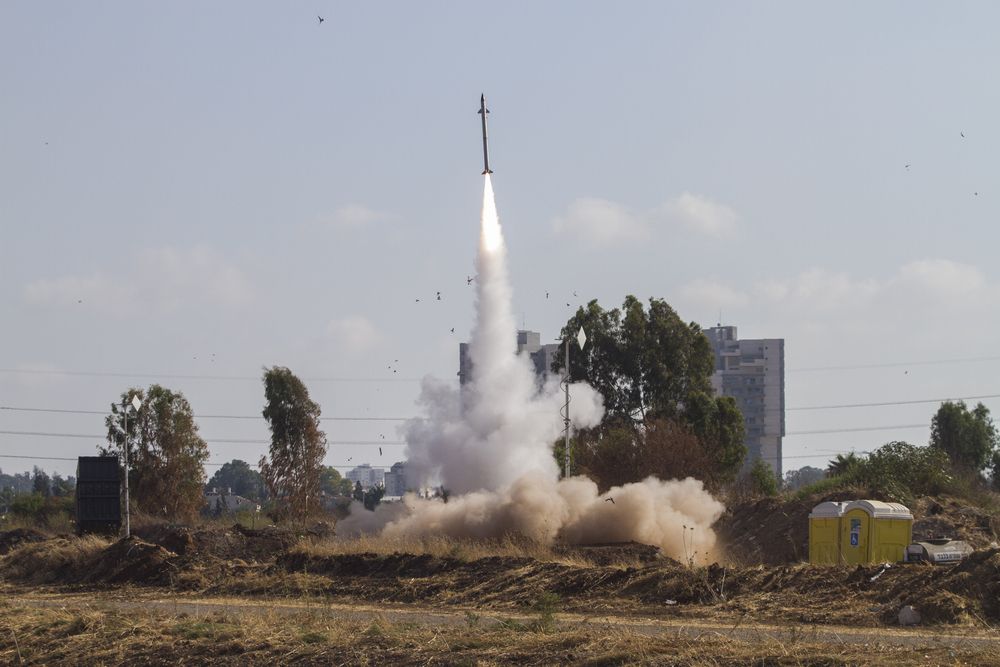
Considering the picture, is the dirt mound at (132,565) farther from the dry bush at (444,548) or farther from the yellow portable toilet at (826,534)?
the yellow portable toilet at (826,534)

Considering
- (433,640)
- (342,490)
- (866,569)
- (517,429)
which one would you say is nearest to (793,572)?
(866,569)

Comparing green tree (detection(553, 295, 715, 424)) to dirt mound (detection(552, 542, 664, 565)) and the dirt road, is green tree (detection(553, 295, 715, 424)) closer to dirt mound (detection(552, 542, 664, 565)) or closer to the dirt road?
dirt mound (detection(552, 542, 664, 565))

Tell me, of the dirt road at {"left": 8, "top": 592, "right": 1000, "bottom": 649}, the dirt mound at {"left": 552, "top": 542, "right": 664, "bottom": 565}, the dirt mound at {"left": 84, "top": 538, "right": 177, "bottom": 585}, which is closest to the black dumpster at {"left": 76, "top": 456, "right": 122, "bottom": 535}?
the dirt mound at {"left": 84, "top": 538, "right": 177, "bottom": 585}

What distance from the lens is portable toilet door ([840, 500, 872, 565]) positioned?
116 feet

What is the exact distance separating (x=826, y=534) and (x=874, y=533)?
149 cm

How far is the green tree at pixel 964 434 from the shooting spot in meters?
94.0

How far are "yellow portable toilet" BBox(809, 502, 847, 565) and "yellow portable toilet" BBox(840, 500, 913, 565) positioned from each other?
0.17 m

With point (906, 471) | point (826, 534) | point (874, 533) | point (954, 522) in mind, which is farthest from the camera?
point (906, 471)

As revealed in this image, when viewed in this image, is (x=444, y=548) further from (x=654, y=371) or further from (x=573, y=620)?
(x=654, y=371)

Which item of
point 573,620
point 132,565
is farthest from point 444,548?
point 573,620

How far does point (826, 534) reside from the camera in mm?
36438

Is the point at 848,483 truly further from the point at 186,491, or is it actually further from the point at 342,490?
the point at 342,490

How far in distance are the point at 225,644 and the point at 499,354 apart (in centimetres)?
3001

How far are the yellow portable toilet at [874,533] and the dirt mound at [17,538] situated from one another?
32.3 meters
